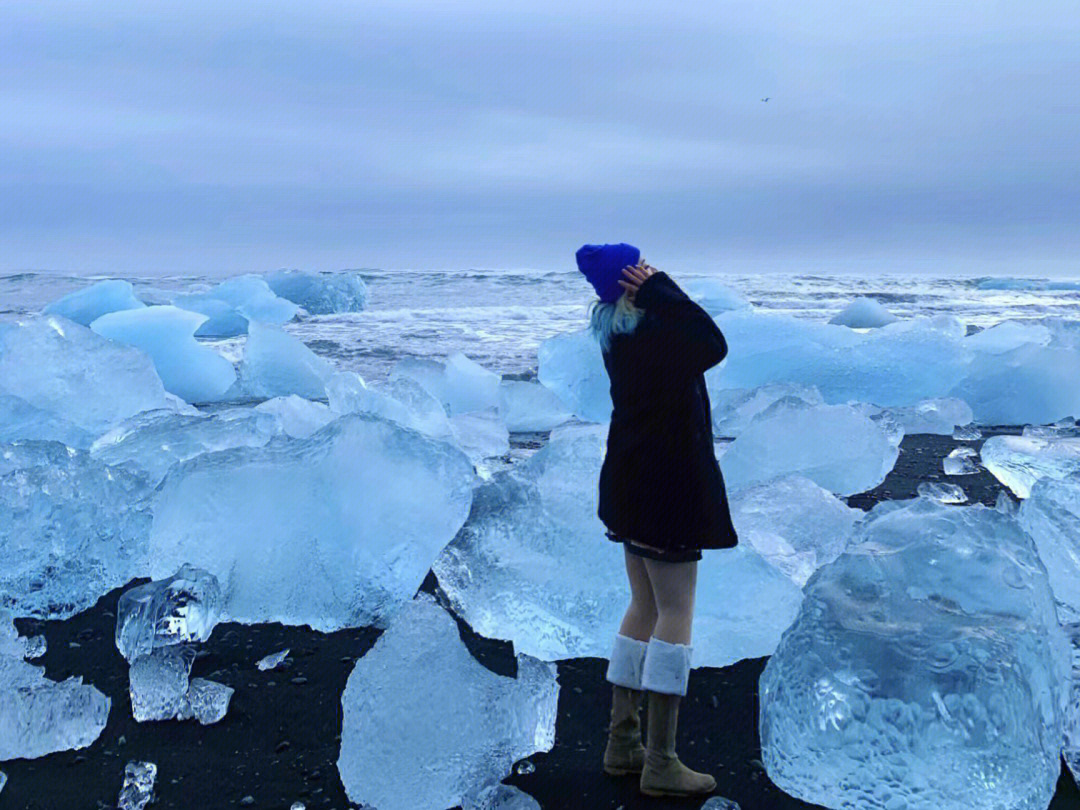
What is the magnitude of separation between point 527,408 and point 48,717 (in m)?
4.52

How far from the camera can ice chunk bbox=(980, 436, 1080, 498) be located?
4.71 metres

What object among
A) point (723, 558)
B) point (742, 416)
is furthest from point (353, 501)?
point (742, 416)

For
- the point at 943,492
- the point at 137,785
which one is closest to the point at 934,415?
the point at 943,492

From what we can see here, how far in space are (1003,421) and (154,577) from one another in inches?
212

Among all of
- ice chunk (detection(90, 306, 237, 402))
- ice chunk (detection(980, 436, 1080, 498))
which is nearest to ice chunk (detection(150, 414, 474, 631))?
ice chunk (detection(980, 436, 1080, 498))

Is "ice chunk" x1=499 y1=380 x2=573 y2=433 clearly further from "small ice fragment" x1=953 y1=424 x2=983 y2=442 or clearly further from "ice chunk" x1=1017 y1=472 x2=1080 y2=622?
"ice chunk" x1=1017 y1=472 x2=1080 y2=622

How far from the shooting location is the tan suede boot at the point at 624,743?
2373 millimetres

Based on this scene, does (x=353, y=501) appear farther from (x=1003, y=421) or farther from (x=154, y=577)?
(x=1003, y=421)

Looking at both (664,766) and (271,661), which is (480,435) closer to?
(271,661)

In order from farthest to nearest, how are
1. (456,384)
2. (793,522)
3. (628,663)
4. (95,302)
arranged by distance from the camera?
(95,302) < (456,384) < (793,522) < (628,663)

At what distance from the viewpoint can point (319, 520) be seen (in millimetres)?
3549

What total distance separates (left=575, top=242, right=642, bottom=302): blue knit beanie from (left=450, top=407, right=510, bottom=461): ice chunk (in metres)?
3.19

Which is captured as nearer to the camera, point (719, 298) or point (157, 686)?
point (157, 686)

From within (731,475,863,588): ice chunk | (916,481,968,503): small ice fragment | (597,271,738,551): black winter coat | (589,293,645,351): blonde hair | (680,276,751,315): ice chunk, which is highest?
(589,293,645,351): blonde hair
